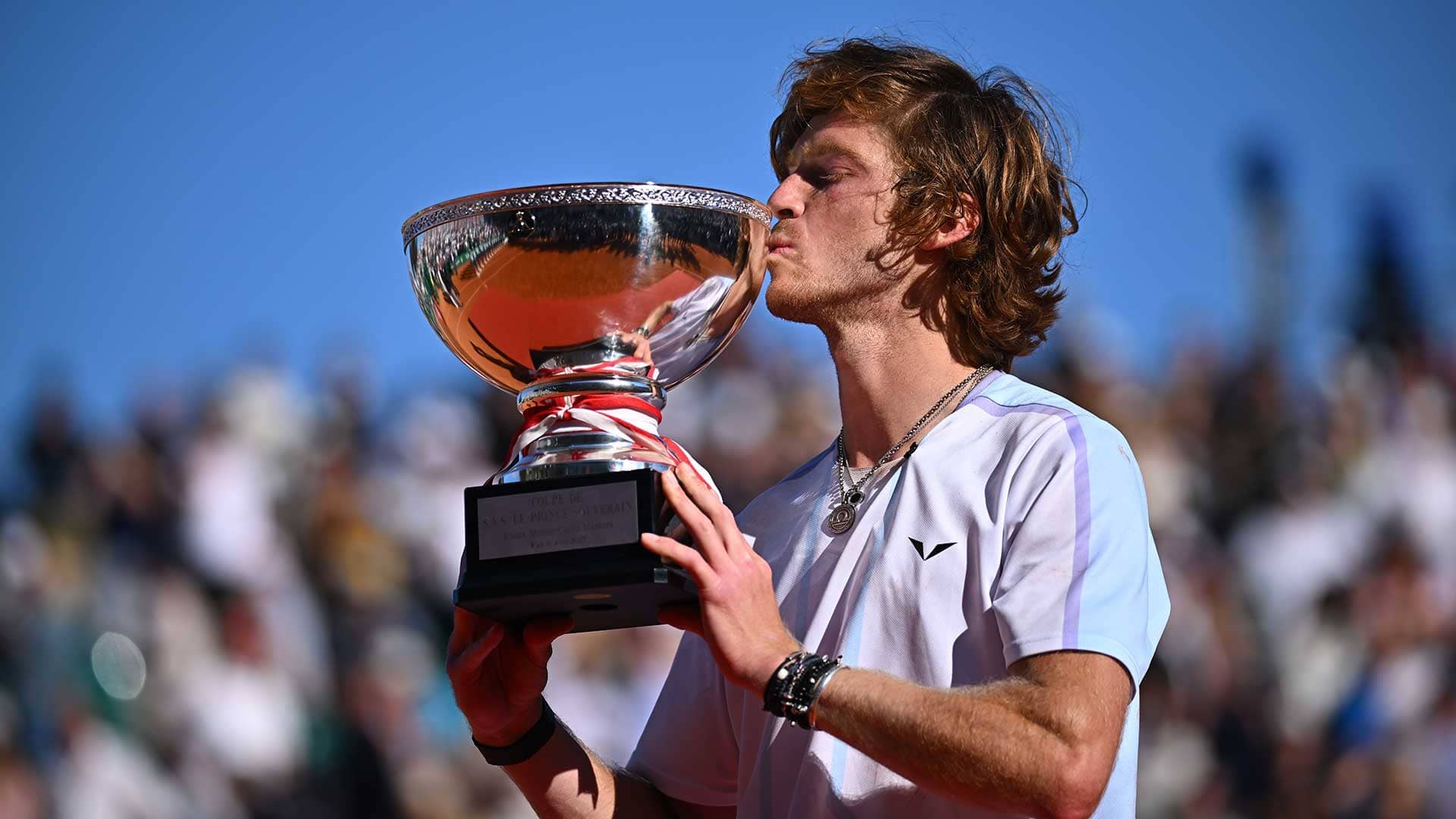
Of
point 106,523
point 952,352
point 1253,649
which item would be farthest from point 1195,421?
point 106,523

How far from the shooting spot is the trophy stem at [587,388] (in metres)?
2.28

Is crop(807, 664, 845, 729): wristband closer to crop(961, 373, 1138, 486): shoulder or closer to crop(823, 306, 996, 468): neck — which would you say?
crop(961, 373, 1138, 486): shoulder

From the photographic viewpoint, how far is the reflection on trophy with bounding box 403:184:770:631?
2.12 metres

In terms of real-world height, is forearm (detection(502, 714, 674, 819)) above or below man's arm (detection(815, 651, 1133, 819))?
below

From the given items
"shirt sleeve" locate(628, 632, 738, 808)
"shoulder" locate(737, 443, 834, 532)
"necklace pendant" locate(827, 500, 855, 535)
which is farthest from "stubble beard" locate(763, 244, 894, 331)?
"shirt sleeve" locate(628, 632, 738, 808)

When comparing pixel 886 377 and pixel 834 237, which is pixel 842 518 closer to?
pixel 886 377

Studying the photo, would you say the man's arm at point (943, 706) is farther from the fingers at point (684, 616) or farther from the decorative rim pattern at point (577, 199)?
the decorative rim pattern at point (577, 199)

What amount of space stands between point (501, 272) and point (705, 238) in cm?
30

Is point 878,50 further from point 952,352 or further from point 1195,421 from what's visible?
point 1195,421

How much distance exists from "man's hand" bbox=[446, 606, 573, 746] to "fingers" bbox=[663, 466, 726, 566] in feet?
1.04

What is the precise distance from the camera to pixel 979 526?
2.36m

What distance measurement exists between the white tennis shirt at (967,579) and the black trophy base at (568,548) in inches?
14.6

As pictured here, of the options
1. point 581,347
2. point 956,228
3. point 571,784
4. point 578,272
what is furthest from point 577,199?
point 571,784

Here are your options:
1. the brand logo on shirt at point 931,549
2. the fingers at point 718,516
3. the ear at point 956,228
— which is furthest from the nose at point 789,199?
the fingers at point 718,516
